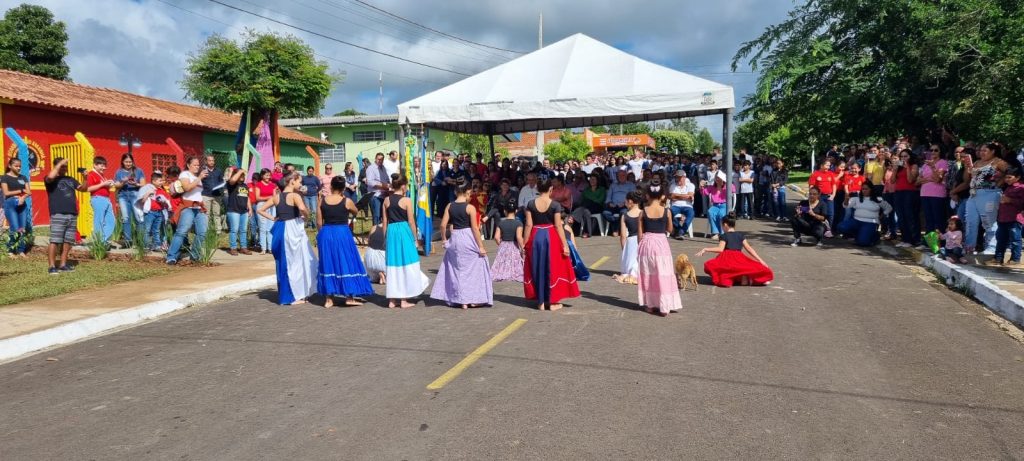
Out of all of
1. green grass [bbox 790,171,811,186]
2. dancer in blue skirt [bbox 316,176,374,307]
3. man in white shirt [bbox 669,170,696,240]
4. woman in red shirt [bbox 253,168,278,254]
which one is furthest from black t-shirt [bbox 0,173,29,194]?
green grass [bbox 790,171,811,186]

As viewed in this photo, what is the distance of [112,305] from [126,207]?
19.6 feet

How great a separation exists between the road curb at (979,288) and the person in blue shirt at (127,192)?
541 inches

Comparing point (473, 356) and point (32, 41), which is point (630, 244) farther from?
point (32, 41)

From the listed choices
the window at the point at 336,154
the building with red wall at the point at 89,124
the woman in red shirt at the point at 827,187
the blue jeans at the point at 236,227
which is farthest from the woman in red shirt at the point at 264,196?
the window at the point at 336,154

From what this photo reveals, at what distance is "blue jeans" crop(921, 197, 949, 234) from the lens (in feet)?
40.6

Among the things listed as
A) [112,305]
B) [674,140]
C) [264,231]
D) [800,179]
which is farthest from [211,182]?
[674,140]

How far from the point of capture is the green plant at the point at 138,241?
1263 cm

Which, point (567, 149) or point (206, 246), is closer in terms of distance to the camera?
point (206, 246)

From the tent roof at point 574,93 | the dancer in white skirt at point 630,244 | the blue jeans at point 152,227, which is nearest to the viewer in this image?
the dancer in white skirt at point 630,244

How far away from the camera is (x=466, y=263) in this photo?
8680mm

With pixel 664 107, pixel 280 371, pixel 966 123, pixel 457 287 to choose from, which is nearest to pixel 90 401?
pixel 280 371

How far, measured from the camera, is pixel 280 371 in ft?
19.6

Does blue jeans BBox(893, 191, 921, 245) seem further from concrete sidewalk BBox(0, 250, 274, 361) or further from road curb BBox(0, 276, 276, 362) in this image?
road curb BBox(0, 276, 276, 362)

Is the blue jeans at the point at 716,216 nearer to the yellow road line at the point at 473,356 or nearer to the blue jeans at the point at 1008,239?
the blue jeans at the point at 1008,239
